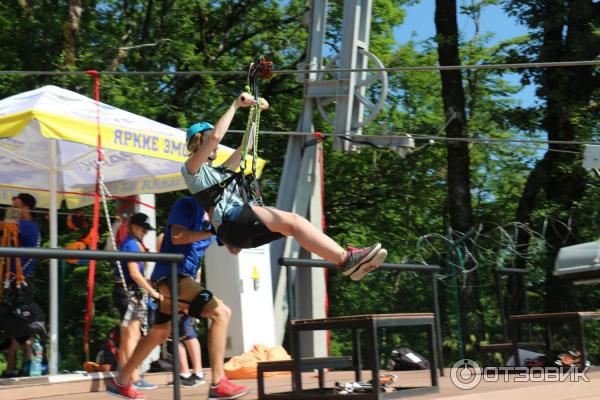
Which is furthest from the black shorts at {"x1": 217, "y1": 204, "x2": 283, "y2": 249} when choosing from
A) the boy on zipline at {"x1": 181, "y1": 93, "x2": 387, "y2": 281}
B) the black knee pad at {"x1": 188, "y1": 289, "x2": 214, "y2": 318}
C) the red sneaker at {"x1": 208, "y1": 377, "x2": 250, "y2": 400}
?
the red sneaker at {"x1": 208, "y1": 377, "x2": 250, "y2": 400}

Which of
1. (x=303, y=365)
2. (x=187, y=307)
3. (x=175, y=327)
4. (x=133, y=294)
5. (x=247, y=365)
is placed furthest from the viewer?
(x=247, y=365)

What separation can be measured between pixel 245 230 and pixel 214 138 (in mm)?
574

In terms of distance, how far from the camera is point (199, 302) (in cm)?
643

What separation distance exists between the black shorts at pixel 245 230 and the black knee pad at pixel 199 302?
2.53 feet

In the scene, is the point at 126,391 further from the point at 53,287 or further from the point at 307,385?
the point at 53,287

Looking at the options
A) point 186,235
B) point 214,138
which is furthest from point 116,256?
point 186,235

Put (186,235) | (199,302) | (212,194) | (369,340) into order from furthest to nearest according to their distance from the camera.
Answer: (199,302), (186,235), (212,194), (369,340)

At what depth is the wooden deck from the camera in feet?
19.7

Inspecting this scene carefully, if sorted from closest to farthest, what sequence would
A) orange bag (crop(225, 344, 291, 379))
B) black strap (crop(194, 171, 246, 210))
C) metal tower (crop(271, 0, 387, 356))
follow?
1. black strap (crop(194, 171, 246, 210))
2. orange bag (crop(225, 344, 291, 379))
3. metal tower (crop(271, 0, 387, 356))

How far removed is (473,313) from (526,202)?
15.5 feet

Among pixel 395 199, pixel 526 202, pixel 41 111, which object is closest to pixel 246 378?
pixel 41 111

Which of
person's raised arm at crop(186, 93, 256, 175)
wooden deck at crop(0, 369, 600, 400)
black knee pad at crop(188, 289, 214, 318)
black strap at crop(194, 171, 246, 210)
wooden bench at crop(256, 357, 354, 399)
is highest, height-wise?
person's raised arm at crop(186, 93, 256, 175)

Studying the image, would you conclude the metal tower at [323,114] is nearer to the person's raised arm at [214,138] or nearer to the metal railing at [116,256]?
the person's raised arm at [214,138]

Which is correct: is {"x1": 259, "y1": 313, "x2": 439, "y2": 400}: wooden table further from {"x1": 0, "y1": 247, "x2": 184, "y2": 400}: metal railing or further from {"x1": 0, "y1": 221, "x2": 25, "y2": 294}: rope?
{"x1": 0, "y1": 221, "x2": 25, "y2": 294}: rope
